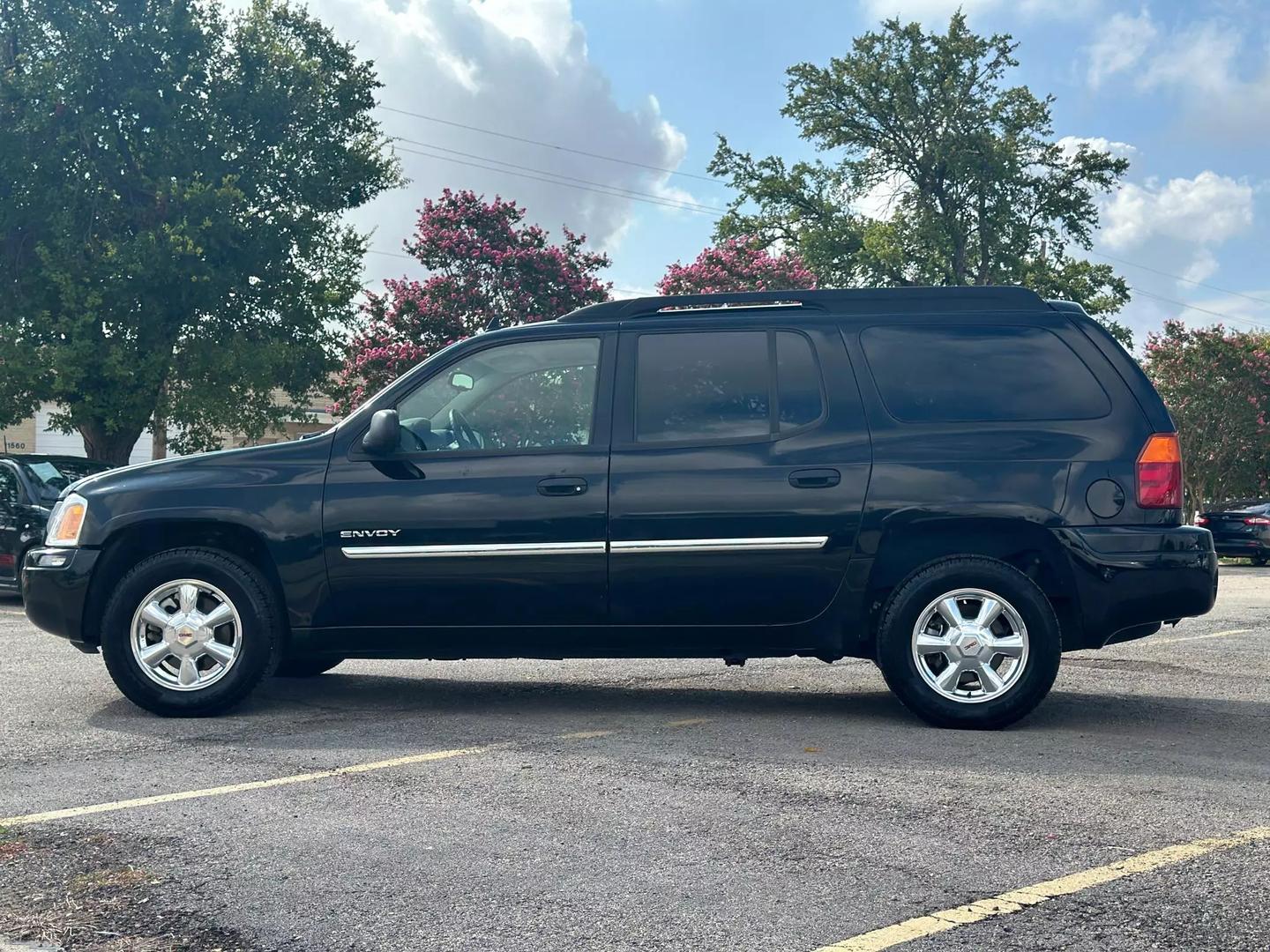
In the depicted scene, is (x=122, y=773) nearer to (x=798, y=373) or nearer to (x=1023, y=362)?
(x=798, y=373)

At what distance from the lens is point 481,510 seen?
6.64 metres

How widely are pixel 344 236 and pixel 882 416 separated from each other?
20256 millimetres

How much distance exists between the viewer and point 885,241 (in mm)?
43688

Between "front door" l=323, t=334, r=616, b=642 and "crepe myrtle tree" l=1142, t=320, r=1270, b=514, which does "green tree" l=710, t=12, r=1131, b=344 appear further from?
"front door" l=323, t=334, r=616, b=642

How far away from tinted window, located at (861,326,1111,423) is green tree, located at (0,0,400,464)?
16.7m

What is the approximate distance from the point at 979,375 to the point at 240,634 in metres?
3.73

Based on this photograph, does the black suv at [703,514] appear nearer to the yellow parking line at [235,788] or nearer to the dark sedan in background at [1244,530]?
the yellow parking line at [235,788]

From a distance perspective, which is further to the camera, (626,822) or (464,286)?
(464,286)

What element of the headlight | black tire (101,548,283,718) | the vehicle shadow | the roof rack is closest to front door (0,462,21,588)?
the vehicle shadow

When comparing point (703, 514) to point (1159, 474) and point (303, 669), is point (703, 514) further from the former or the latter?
point (303, 669)

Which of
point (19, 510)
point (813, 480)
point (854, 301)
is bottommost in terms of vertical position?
point (19, 510)

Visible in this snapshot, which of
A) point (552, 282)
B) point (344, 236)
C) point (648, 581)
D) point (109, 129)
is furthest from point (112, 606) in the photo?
point (552, 282)

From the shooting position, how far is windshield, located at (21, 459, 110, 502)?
45.4 feet

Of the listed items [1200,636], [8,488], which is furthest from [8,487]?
[1200,636]
